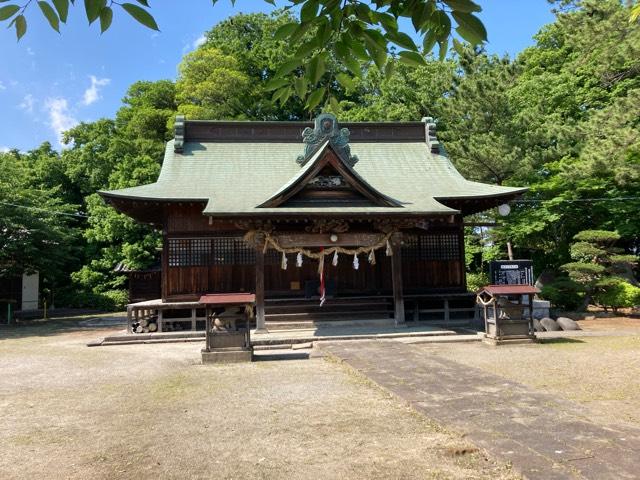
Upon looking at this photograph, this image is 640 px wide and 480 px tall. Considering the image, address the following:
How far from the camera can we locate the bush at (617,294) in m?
17.5

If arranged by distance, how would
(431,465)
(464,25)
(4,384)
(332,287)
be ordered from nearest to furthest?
1. (464,25)
2. (431,465)
3. (4,384)
4. (332,287)

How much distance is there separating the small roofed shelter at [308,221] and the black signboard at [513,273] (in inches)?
47.7

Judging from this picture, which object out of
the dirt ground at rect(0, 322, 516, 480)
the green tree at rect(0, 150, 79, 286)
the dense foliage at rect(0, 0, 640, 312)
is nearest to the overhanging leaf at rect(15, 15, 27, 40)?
the dirt ground at rect(0, 322, 516, 480)

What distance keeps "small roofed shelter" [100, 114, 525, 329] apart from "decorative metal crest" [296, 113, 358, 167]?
0.12 ft

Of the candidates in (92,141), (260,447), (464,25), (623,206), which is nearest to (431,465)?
(260,447)

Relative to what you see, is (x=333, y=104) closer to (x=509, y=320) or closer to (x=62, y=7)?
(x=62, y=7)

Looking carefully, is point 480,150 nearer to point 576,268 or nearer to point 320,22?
point 576,268

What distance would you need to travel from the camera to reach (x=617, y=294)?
1783cm

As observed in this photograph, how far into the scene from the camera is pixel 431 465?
4.05 m

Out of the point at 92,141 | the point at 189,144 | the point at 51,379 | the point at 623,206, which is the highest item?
the point at 92,141

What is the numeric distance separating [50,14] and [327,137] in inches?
527

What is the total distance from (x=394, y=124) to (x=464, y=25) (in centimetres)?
1851

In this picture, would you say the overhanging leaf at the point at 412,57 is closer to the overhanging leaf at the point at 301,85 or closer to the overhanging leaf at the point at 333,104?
the overhanging leaf at the point at 301,85

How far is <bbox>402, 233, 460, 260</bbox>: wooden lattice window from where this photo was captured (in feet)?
54.0
